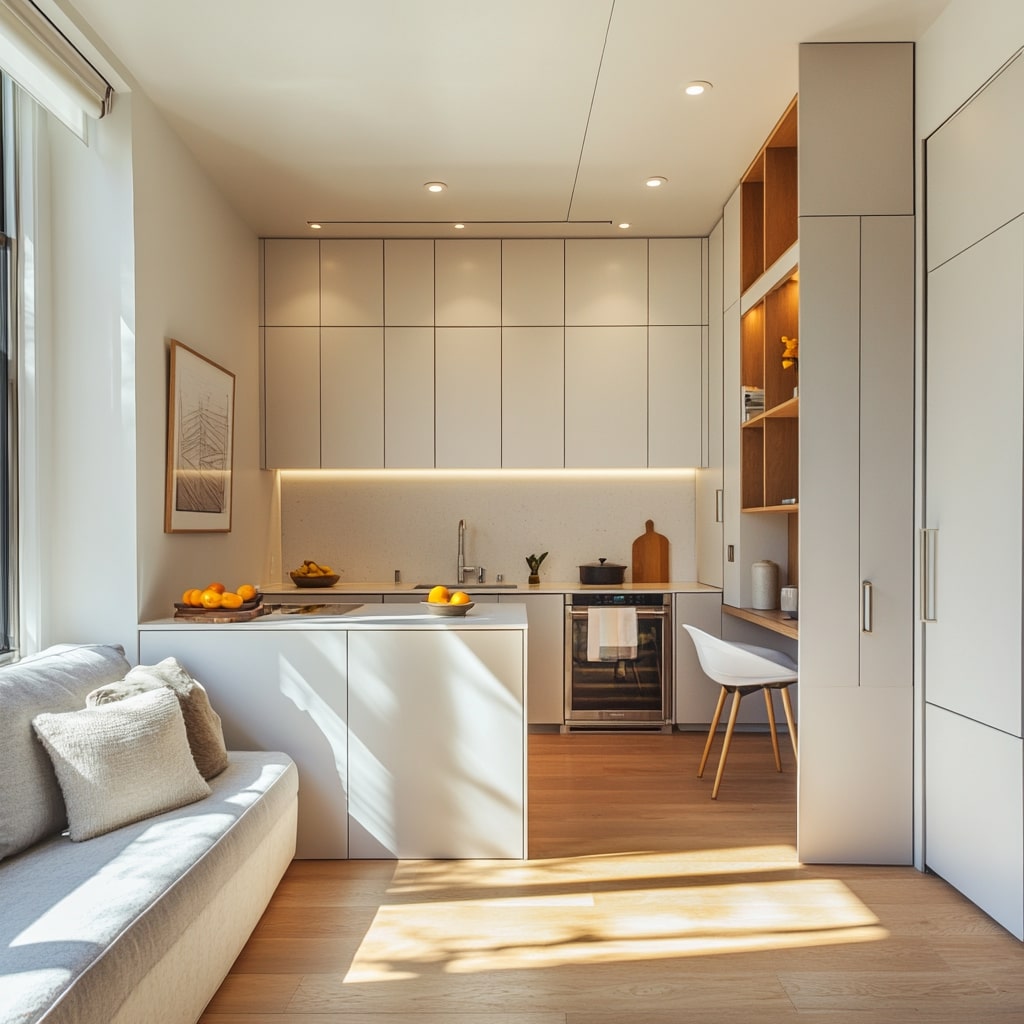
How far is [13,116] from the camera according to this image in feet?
9.80

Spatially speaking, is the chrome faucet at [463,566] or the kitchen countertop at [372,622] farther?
the chrome faucet at [463,566]

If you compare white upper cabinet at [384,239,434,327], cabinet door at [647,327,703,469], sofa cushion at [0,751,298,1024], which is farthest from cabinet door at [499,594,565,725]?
sofa cushion at [0,751,298,1024]

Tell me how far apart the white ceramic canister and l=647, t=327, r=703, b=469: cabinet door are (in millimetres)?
1095

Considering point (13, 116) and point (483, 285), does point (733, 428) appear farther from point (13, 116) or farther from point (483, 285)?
point (13, 116)

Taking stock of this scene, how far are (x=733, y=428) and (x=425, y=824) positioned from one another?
2.71m

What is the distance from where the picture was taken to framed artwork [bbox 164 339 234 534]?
3.48 m

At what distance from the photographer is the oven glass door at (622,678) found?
493 cm

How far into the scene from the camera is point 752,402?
4.34 metres

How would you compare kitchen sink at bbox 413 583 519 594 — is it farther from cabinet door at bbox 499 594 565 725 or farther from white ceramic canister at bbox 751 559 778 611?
white ceramic canister at bbox 751 559 778 611

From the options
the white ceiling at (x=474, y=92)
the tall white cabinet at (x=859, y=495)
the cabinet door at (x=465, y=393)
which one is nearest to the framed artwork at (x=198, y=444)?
the white ceiling at (x=474, y=92)

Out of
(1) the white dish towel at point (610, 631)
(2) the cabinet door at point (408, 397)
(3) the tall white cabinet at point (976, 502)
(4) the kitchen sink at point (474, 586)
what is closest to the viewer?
(3) the tall white cabinet at point (976, 502)

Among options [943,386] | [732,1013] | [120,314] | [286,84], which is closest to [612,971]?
[732,1013]

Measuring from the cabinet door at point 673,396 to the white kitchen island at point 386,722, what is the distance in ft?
8.25

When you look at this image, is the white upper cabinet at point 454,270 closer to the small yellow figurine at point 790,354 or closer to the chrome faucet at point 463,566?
the chrome faucet at point 463,566
